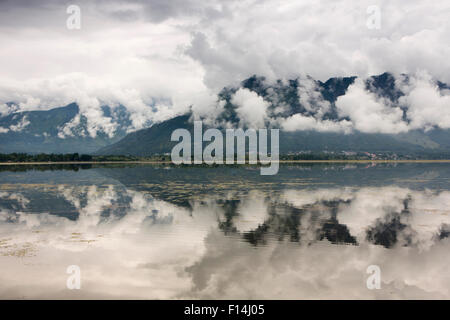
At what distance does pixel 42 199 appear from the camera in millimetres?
48906

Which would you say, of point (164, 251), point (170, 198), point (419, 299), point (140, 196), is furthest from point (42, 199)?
point (419, 299)

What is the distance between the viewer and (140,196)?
51.8 metres

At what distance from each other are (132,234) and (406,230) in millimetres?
21775

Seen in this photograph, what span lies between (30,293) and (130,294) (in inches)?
184
